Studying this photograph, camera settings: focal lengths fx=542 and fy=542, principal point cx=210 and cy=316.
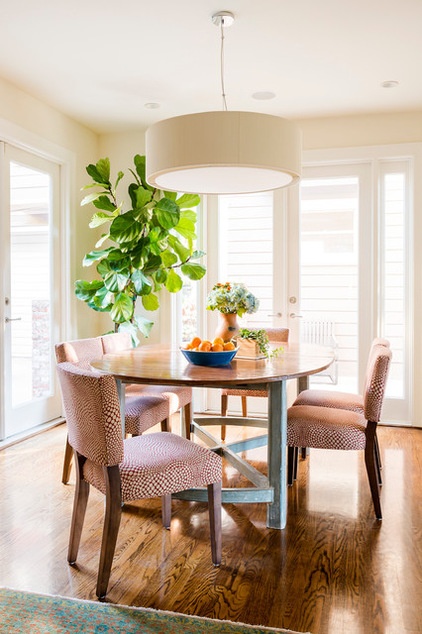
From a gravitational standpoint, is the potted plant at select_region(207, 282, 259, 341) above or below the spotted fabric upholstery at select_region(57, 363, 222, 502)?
above

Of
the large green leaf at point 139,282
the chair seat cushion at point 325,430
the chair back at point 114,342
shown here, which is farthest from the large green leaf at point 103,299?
the chair seat cushion at point 325,430

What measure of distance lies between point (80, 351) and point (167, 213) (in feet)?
5.64

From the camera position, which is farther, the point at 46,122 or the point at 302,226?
the point at 302,226

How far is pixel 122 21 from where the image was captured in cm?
306

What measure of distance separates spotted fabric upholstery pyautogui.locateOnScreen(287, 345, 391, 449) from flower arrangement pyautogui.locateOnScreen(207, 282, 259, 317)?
0.62 meters

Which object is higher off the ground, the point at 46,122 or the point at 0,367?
the point at 46,122

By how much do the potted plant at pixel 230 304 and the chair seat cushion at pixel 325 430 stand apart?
22.6 inches

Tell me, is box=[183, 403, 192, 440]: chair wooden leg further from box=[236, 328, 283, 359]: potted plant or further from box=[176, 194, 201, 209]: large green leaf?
box=[176, 194, 201, 209]: large green leaf

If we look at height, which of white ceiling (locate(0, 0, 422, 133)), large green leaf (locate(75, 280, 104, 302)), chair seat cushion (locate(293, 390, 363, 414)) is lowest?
chair seat cushion (locate(293, 390, 363, 414))

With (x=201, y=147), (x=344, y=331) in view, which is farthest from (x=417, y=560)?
(x=344, y=331)

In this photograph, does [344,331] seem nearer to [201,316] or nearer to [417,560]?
[201,316]

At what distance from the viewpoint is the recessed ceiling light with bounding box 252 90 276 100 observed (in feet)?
13.7

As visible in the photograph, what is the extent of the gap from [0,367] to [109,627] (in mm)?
2563

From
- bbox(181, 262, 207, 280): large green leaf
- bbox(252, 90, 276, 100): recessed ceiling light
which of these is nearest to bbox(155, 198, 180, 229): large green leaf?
bbox(181, 262, 207, 280): large green leaf
